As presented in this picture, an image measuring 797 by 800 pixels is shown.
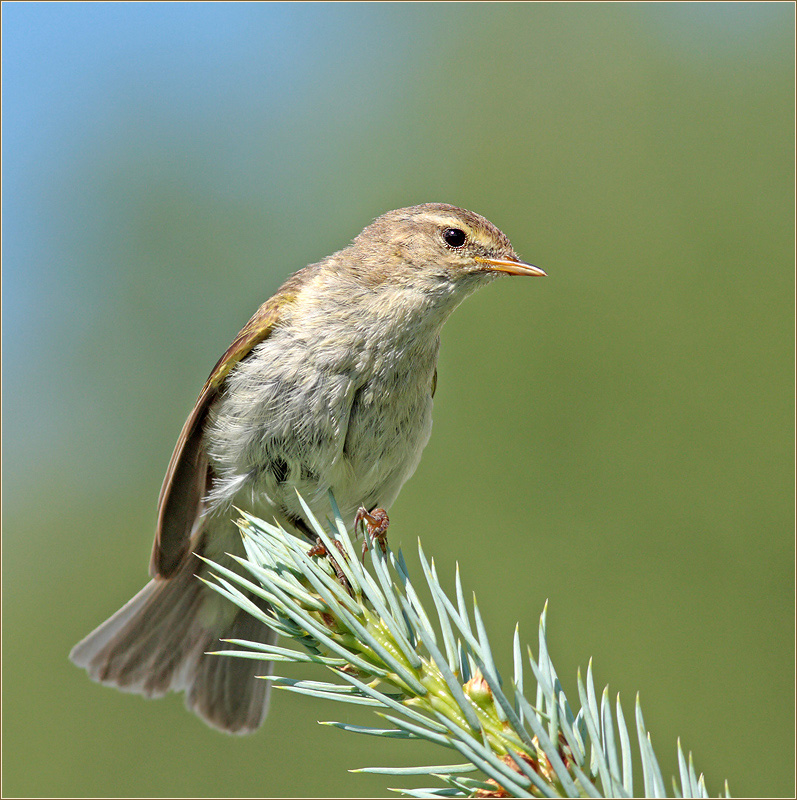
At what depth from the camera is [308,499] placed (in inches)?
123

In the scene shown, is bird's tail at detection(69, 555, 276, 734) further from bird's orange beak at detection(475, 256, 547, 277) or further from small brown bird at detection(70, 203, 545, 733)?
bird's orange beak at detection(475, 256, 547, 277)

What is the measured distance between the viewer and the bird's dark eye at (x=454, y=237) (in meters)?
3.45

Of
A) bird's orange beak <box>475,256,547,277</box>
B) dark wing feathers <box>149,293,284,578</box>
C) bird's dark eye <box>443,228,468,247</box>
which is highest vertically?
bird's dark eye <box>443,228,468,247</box>

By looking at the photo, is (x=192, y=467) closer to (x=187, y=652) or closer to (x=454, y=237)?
(x=187, y=652)

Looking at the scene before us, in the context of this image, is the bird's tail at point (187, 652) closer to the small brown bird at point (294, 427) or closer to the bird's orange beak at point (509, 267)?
the small brown bird at point (294, 427)

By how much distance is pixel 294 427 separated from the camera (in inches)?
118

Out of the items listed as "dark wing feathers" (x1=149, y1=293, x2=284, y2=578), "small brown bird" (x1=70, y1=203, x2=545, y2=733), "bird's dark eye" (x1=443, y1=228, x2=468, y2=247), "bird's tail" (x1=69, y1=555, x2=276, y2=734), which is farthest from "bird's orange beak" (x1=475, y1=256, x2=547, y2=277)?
"bird's tail" (x1=69, y1=555, x2=276, y2=734)

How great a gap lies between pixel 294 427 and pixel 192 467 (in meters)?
0.58

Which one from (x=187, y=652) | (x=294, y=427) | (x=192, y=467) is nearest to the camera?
(x=294, y=427)

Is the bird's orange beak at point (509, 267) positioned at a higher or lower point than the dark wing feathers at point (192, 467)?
higher

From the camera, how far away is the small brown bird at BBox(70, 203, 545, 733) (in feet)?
9.98

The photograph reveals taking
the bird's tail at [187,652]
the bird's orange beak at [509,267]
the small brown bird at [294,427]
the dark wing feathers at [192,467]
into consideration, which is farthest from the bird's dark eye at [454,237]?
the bird's tail at [187,652]

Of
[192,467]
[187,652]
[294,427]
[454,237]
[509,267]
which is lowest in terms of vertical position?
[187,652]

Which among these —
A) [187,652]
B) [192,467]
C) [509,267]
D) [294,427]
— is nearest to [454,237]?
[509,267]
